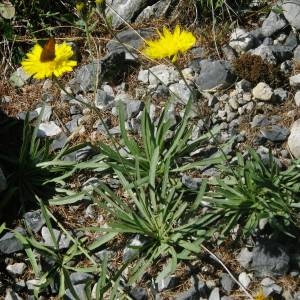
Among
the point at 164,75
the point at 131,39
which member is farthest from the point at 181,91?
the point at 131,39

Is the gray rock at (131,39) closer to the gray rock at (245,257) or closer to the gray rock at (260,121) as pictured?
the gray rock at (260,121)

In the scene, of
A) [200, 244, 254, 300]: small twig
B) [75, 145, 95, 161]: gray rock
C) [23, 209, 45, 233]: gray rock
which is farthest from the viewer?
[75, 145, 95, 161]: gray rock

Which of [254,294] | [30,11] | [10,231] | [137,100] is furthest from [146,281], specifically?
[30,11]

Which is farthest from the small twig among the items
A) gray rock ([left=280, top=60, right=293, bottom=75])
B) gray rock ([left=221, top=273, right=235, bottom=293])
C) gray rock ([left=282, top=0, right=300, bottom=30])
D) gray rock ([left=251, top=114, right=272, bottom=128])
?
gray rock ([left=282, top=0, right=300, bottom=30])

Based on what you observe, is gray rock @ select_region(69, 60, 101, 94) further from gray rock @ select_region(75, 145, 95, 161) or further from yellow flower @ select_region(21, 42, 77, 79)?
yellow flower @ select_region(21, 42, 77, 79)

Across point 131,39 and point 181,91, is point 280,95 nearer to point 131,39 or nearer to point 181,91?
point 181,91

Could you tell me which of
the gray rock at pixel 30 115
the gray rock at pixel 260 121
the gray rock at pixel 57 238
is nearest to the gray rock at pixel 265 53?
the gray rock at pixel 260 121

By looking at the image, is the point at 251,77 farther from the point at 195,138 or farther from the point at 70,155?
the point at 70,155
